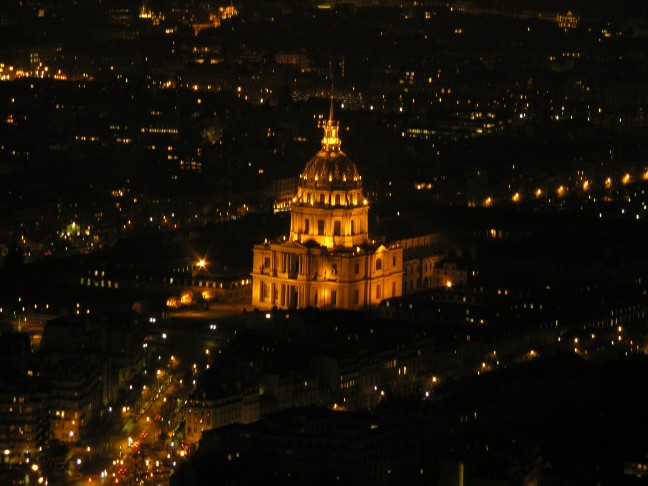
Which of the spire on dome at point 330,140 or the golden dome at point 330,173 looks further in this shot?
the spire on dome at point 330,140

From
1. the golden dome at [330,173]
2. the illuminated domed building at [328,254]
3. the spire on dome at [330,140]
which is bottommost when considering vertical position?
the illuminated domed building at [328,254]

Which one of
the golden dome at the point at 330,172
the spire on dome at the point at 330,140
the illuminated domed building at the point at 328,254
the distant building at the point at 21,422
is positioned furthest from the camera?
the spire on dome at the point at 330,140

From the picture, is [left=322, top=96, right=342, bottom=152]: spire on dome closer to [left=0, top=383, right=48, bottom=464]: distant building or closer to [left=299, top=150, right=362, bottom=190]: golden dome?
[left=299, top=150, right=362, bottom=190]: golden dome

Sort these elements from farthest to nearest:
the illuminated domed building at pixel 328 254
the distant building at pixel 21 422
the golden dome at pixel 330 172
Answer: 1. the golden dome at pixel 330 172
2. the illuminated domed building at pixel 328 254
3. the distant building at pixel 21 422

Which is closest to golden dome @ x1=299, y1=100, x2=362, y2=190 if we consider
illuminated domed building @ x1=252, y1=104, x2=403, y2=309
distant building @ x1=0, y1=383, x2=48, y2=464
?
illuminated domed building @ x1=252, y1=104, x2=403, y2=309

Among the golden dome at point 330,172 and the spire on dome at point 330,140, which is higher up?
the spire on dome at point 330,140

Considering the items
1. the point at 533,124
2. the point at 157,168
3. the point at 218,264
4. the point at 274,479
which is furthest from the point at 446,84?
the point at 274,479

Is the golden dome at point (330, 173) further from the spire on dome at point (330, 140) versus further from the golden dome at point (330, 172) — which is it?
the spire on dome at point (330, 140)

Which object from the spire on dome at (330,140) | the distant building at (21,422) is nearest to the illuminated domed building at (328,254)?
the spire on dome at (330,140)

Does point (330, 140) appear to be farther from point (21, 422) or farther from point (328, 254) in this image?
point (21, 422)

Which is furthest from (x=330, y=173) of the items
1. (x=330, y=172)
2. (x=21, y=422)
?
(x=21, y=422)
